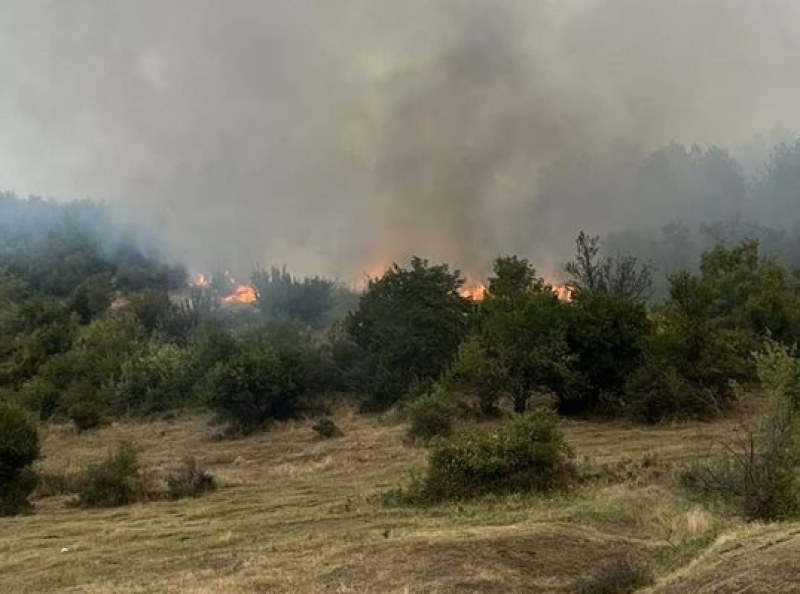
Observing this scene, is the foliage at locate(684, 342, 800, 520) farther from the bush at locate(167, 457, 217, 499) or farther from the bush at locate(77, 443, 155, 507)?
the bush at locate(77, 443, 155, 507)

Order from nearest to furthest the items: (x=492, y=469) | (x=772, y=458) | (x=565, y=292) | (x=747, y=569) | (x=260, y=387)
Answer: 1. (x=747, y=569)
2. (x=772, y=458)
3. (x=492, y=469)
4. (x=260, y=387)
5. (x=565, y=292)

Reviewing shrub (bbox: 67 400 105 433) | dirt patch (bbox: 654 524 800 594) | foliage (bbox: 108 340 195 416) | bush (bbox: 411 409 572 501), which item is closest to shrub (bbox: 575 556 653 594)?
dirt patch (bbox: 654 524 800 594)

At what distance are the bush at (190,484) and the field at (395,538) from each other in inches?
37.8

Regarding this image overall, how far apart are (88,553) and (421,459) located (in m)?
14.2

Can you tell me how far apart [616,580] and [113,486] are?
65.9ft

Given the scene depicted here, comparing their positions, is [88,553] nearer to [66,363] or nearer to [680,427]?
[680,427]

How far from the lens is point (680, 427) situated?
32.8m

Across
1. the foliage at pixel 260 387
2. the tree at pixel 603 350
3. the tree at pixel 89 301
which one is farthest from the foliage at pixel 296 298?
the tree at pixel 603 350

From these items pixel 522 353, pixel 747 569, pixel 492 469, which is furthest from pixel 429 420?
pixel 747 569

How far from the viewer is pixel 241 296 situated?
328ft

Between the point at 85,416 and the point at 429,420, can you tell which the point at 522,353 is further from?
the point at 85,416

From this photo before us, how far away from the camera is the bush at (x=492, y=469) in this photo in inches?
885

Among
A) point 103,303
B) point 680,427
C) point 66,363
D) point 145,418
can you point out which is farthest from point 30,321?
point 680,427

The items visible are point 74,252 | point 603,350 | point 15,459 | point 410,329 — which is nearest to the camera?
point 15,459
